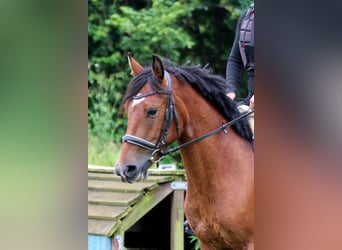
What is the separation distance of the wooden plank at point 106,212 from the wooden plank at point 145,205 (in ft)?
0.07

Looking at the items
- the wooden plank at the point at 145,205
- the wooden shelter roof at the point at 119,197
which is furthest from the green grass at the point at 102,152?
the wooden plank at the point at 145,205

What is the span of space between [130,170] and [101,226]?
23 cm

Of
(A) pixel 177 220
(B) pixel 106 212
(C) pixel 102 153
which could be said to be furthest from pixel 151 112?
(C) pixel 102 153

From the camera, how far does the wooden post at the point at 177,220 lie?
4.35 feet

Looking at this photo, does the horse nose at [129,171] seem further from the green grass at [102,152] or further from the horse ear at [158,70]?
the green grass at [102,152]

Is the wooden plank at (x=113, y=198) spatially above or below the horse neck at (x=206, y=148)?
below

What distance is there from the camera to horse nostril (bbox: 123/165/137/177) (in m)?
1.02

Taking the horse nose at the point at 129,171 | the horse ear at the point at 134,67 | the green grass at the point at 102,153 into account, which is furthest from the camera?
the green grass at the point at 102,153

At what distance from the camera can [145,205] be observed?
4.27 ft

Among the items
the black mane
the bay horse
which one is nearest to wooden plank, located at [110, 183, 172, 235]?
the bay horse

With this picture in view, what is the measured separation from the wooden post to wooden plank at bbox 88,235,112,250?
215 millimetres
